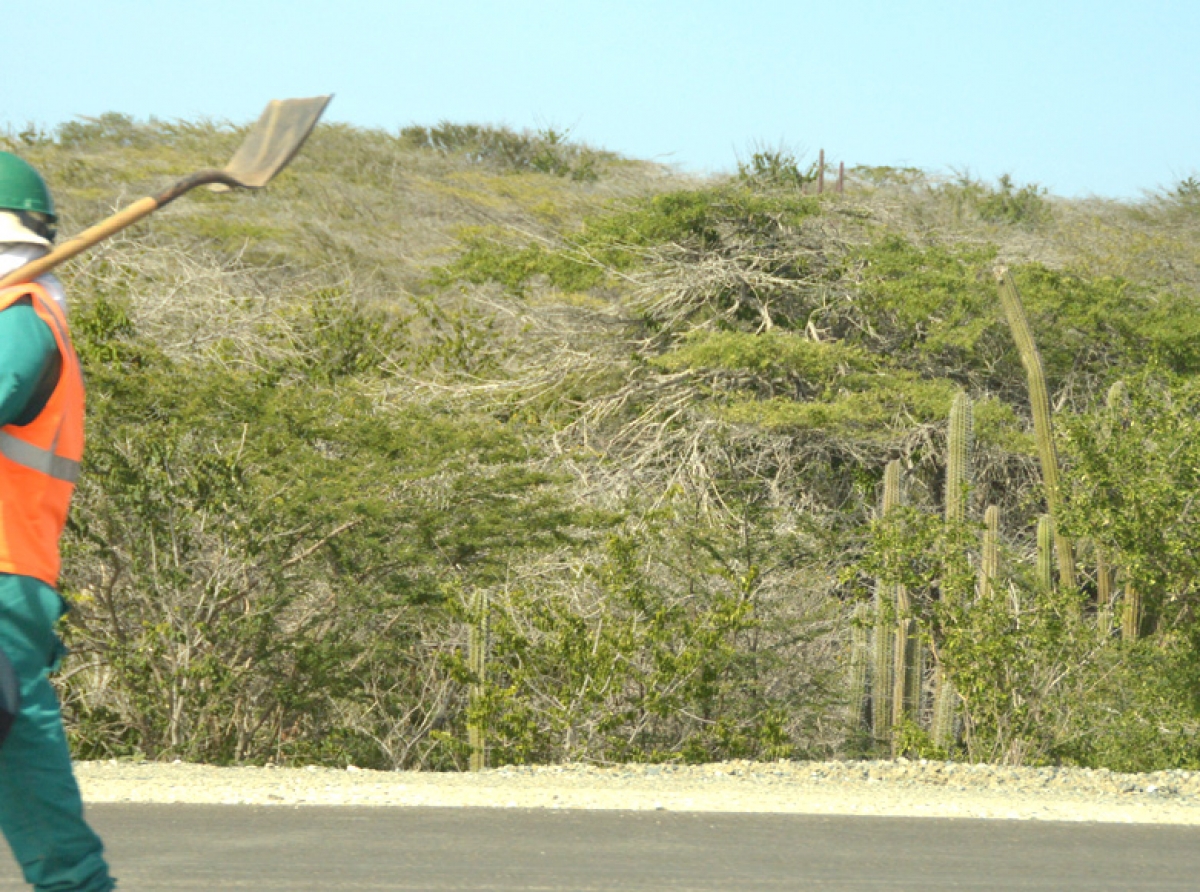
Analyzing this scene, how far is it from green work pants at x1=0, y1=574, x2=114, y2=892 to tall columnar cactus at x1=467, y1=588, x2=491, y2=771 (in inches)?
296

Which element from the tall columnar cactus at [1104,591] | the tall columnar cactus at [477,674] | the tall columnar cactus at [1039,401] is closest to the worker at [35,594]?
the tall columnar cactus at [477,674]

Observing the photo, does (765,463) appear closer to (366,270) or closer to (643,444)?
(643,444)

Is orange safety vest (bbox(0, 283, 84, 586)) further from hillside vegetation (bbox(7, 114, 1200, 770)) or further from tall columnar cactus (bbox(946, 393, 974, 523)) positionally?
tall columnar cactus (bbox(946, 393, 974, 523))

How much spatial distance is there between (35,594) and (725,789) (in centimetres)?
445

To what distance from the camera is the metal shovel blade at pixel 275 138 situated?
151 inches

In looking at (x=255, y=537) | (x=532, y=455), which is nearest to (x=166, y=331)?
Result: (x=532, y=455)

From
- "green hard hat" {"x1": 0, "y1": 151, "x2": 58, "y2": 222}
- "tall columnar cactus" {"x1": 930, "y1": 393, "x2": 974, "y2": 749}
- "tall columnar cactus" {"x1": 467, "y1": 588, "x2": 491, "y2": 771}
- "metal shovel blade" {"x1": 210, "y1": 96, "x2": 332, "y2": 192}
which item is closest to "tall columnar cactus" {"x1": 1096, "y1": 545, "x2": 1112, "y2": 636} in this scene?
"tall columnar cactus" {"x1": 930, "y1": 393, "x2": 974, "y2": 749}

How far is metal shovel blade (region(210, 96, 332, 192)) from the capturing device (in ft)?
12.6

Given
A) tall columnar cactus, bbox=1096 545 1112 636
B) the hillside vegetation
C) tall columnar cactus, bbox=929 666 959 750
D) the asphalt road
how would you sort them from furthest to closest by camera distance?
tall columnar cactus, bbox=1096 545 1112 636
tall columnar cactus, bbox=929 666 959 750
the hillside vegetation
the asphalt road

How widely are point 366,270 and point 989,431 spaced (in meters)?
17.6

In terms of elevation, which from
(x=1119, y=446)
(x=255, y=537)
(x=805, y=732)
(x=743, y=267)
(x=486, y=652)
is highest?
(x=743, y=267)

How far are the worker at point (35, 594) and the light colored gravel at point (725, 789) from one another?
3095mm

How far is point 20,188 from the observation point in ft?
11.2

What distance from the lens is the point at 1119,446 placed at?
10.6m
